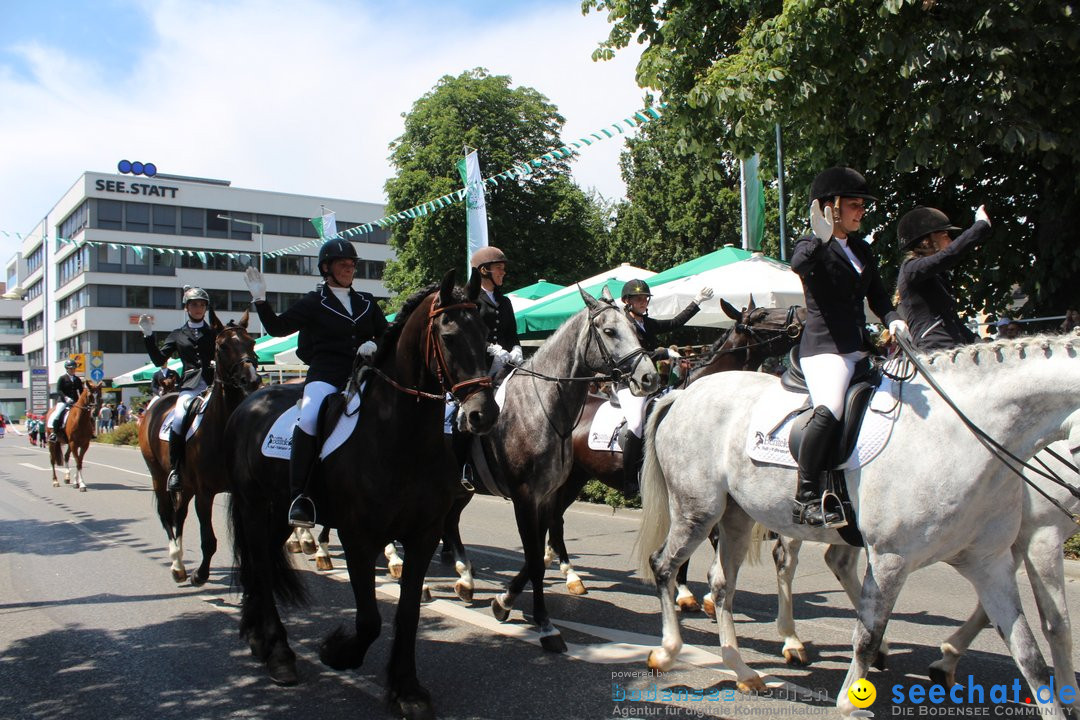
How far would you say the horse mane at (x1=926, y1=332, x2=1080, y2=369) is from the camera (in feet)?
12.0

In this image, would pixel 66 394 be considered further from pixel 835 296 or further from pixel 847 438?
pixel 847 438

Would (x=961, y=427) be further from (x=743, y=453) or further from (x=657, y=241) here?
(x=657, y=241)

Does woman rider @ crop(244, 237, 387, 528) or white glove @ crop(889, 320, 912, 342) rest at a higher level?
woman rider @ crop(244, 237, 387, 528)

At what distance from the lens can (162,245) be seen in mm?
59812

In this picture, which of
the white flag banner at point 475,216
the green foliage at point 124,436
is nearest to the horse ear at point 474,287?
the white flag banner at point 475,216

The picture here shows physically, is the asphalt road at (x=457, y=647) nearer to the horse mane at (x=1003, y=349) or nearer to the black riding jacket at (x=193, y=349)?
the horse mane at (x=1003, y=349)

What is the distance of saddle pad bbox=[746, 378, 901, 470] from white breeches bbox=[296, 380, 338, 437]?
2608mm

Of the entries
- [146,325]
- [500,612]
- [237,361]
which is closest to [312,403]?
[500,612]

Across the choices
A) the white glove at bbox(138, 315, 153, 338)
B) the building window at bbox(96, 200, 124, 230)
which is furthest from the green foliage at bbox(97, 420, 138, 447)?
the building window at bbox(96, 200, 124, 230)

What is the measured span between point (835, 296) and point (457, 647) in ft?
11.0

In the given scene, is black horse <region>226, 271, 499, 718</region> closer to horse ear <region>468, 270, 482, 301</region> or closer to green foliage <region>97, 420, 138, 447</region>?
horse ear <region>468, 270, 482, 301</region>

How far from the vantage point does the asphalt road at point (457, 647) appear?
14.5 feet

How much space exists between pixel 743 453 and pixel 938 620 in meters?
2.49

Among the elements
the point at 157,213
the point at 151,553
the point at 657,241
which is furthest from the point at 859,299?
the point at 157,213
